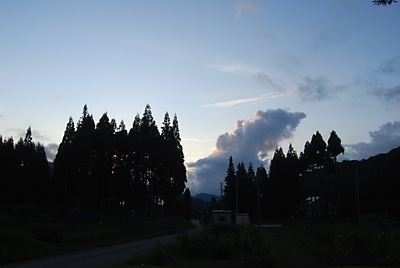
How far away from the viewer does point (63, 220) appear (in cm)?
4184

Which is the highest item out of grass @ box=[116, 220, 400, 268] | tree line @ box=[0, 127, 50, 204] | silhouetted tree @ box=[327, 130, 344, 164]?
silhouetted tree @ box=[327, 130, 344, 164]

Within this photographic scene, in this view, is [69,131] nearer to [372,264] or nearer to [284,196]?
[284,196]

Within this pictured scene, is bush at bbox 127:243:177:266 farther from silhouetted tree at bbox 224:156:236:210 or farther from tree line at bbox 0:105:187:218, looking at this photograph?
silhouetted tree at bbox 224:156:236:210

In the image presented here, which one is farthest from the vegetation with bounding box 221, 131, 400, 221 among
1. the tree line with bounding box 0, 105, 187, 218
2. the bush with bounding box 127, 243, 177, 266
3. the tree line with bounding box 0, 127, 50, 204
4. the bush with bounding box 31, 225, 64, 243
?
the tree line with bounding box 0, 127, 50, 204

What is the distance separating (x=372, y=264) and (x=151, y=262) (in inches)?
324

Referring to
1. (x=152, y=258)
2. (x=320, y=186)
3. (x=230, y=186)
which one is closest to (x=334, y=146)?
(x=320, y=186)

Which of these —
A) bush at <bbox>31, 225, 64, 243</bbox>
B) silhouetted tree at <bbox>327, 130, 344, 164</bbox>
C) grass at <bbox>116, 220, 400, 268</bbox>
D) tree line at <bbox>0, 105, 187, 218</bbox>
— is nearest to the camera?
grass at <bbox>116, 220, 400, 268</bbox>

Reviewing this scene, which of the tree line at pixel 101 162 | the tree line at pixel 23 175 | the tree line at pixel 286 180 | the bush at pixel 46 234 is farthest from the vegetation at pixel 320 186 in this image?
the tree line at pixel 23 175

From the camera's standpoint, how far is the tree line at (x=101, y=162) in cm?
5528

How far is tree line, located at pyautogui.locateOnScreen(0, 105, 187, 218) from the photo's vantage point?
55281 millimetres

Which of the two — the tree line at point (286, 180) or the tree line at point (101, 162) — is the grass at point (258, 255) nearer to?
the tree line at point (286, 180)

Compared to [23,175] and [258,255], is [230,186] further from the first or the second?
[258,255]

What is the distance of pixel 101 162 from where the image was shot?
55531 millimetres

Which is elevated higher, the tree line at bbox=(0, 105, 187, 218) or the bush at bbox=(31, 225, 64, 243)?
the tree line at bbox=(0, 105, 187, 218)
